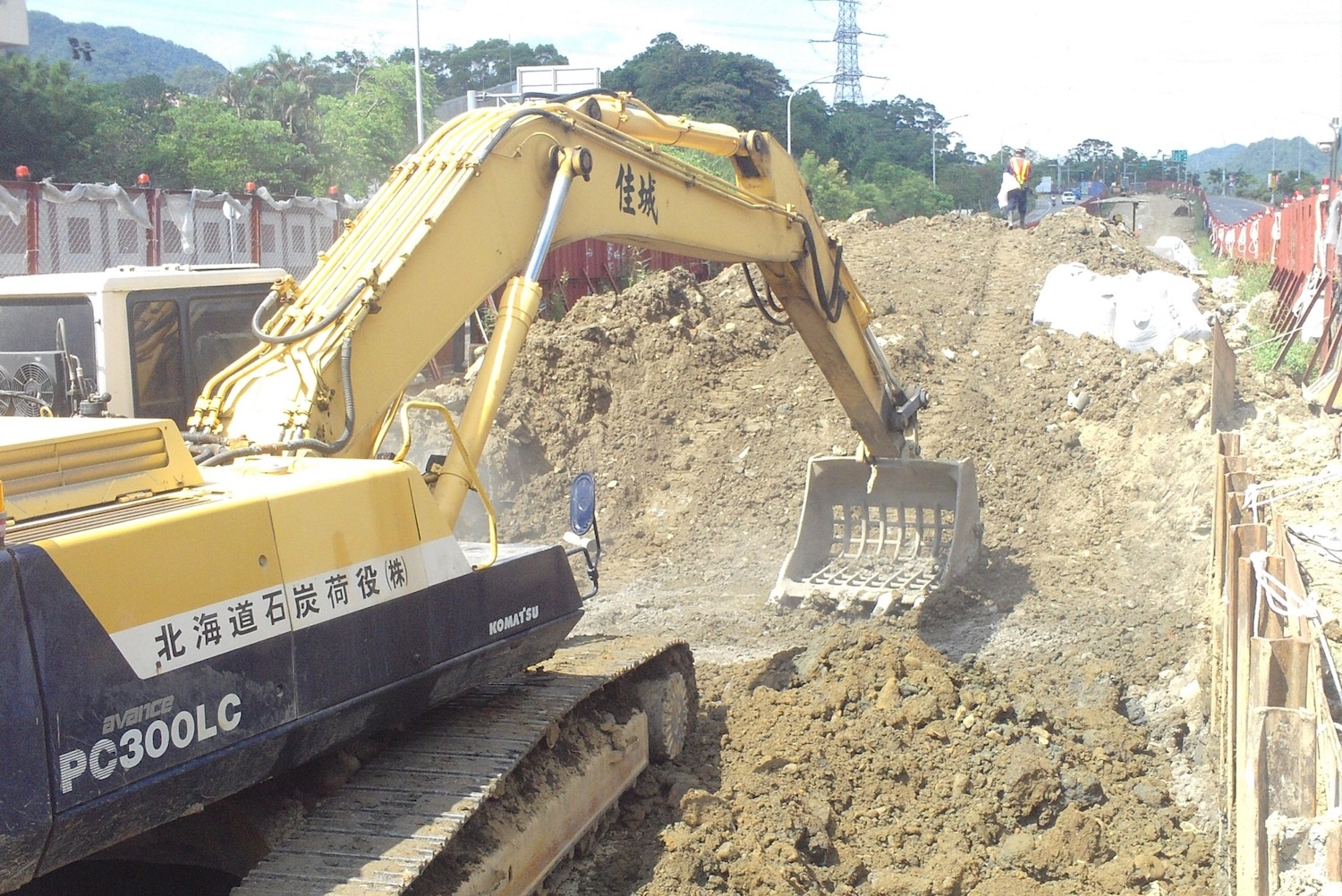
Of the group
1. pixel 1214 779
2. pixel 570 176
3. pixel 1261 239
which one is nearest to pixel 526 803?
pixel 570 176

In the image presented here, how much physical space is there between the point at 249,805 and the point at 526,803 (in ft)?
3.23

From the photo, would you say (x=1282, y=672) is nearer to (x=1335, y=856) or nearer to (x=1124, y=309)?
(x=1335, y=856)

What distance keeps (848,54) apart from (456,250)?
73.4 metres

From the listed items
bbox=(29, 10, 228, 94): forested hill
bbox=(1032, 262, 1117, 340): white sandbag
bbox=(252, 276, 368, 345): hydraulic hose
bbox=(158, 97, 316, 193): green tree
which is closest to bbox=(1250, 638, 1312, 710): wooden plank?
bbox=(252, 276, 368, 345): hydraulic hose

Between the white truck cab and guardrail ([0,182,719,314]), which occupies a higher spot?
guardrail ([0,182,719,314])

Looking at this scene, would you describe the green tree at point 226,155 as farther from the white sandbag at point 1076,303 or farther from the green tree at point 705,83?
the white sandbag at point 1076,303

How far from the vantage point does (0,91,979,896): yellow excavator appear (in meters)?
2.94

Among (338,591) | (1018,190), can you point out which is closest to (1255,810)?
(338,591)

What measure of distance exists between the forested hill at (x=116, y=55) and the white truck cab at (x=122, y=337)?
109 meters

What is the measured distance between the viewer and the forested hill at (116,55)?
116 meters

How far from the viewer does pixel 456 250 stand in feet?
14.8

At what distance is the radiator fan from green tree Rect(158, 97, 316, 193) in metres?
25.2

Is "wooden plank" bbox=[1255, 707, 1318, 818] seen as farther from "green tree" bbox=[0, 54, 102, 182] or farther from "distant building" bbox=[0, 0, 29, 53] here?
"distant building" bbox=[0, 0, 29, 53]

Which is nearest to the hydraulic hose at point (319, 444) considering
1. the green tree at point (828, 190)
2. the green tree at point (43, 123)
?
the green tree at point (43, 123)
